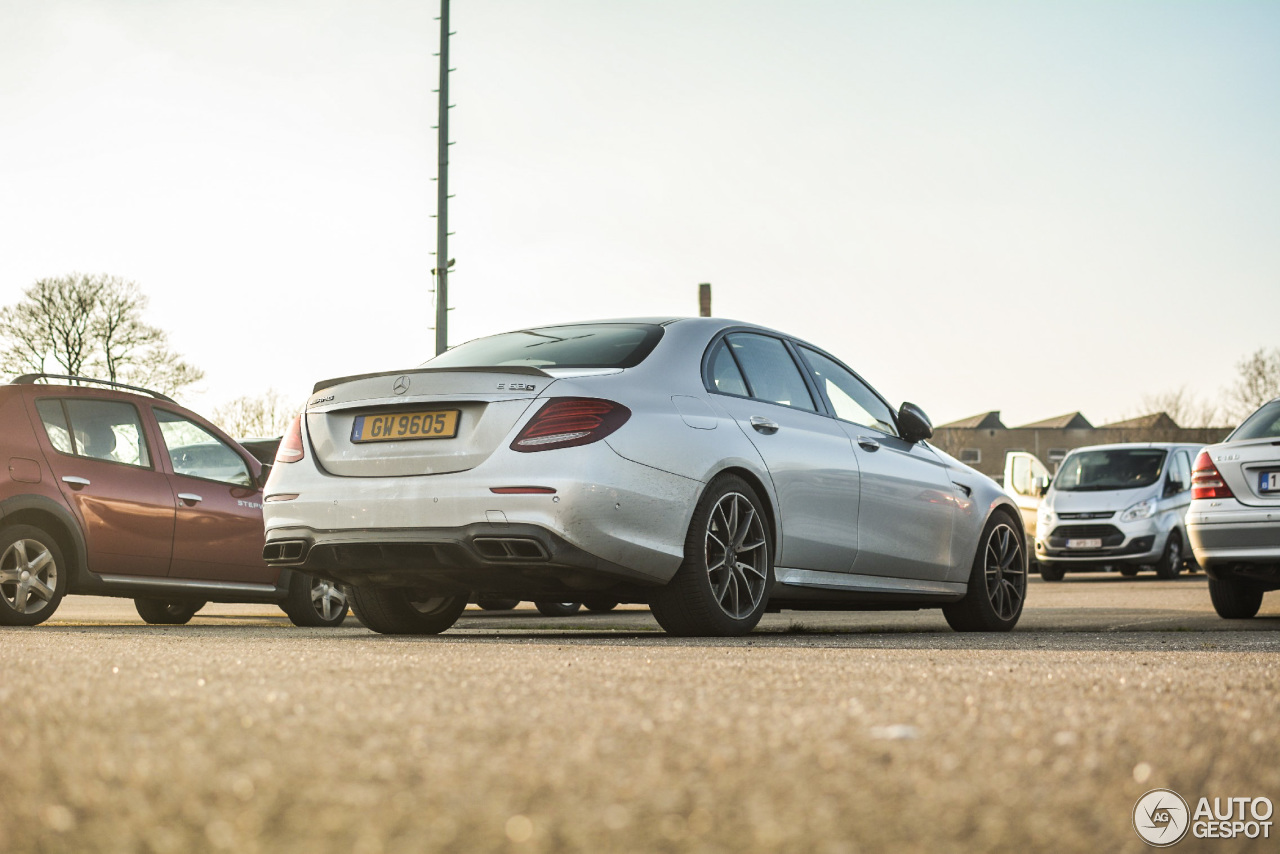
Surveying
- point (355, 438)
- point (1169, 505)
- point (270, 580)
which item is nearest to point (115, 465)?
point (270, 580)

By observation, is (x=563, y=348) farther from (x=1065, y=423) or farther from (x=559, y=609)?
(x=1065, y=423)

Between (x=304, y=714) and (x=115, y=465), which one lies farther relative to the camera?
(x=115, y=465)

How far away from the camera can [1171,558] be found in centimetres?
2205

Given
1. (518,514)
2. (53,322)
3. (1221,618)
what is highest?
(53,322)

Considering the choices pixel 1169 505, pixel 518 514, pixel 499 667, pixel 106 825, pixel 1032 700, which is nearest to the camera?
pixel 106 825

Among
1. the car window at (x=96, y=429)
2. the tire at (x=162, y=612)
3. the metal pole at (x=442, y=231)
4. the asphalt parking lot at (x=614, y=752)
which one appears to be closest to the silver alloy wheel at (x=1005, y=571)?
the asphalt parking lot at (x=614, y=752)

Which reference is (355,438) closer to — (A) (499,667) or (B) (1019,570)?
(A) (499,667)

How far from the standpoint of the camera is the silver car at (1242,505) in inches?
353

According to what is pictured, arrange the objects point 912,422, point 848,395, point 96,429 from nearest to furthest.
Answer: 1. point 848,395
2. point 912,422
3. point 96,429

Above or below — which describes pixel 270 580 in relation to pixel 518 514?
below

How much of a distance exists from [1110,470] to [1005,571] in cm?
1492

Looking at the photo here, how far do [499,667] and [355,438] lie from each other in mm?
2418

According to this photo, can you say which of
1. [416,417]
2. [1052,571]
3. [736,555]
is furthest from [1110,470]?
[416,417]

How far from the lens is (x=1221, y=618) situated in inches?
379
